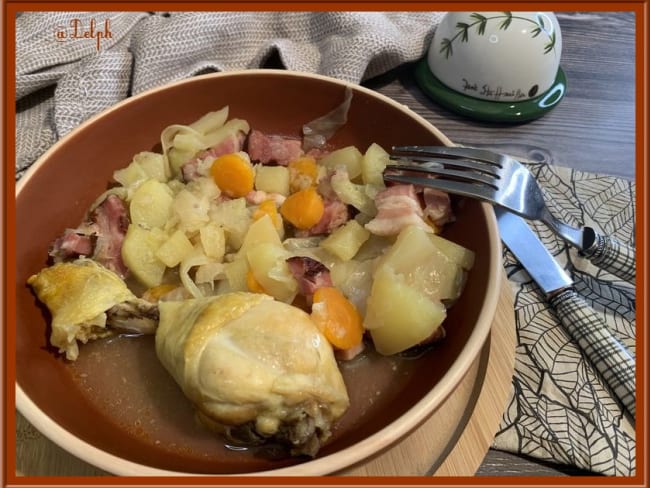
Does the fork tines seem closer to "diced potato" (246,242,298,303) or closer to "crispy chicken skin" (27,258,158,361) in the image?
"diced potato" (246,242,298,303)

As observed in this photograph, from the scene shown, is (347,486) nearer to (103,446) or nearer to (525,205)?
(103,446)

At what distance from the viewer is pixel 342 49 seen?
2.39 m

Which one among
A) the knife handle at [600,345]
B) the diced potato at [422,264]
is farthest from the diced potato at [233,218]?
the knife handle at [600,345]

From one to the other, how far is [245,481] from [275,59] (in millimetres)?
2011

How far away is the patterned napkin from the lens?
4.65ft

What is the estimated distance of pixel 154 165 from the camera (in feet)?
6.07

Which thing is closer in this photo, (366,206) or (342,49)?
(366,206)

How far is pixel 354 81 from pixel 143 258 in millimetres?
1324

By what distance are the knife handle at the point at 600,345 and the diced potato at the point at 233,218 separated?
1053 mm

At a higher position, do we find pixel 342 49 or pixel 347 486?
pixel 342 49

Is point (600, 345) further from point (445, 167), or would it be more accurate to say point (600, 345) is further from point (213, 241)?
point (213, 241)

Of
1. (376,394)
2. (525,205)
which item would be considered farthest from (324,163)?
(376,394)

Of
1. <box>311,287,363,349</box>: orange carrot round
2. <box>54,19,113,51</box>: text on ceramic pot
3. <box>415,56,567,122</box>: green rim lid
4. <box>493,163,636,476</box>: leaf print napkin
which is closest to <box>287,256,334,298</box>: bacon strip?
<box>311,287,363,349</box>: orange carrot round

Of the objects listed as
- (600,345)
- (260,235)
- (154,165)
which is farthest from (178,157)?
(600,345)
